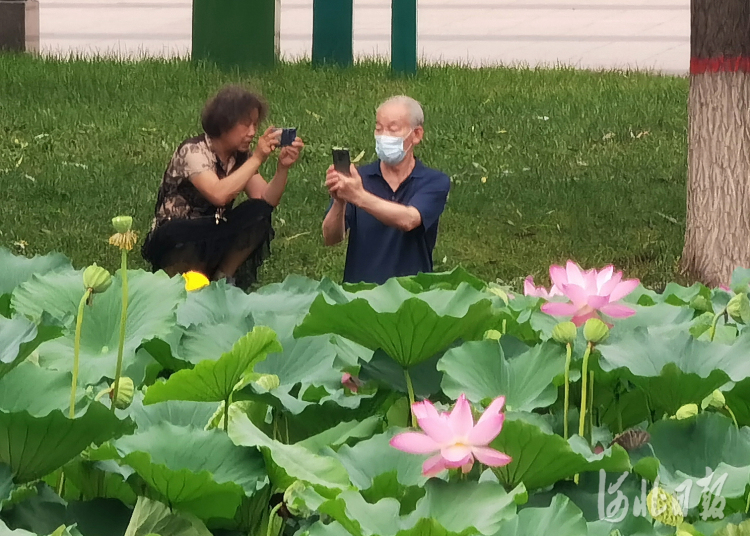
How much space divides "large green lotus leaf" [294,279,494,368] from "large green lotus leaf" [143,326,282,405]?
9 cm

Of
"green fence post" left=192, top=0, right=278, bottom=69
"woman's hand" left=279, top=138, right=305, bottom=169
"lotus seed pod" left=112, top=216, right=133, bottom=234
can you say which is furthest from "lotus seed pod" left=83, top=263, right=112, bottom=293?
"green fence post" left=192, top=0, right=278, bottom=69

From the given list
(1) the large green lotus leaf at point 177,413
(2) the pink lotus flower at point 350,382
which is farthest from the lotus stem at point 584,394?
(1) the large green lotus leaf at point 177,413

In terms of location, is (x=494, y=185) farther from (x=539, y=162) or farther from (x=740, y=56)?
(x=740, y=56)

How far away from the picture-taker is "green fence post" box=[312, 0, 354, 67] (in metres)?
10.3

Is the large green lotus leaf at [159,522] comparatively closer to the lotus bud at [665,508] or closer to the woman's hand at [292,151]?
the lotus bud at [665,508]

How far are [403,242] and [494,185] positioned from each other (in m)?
3.22

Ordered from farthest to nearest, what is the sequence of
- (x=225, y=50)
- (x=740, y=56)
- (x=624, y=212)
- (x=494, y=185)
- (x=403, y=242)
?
(x=225, y=50) → (x=494, y=185) → (x=624, y=212) → (x=740, y=56) → (x=403, y=242)

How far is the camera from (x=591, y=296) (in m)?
1.73

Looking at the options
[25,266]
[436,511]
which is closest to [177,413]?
[436,511]

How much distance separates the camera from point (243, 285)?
5.91 metres

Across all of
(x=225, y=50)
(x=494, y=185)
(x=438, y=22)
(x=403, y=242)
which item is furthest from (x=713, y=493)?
(x=438, y=22)

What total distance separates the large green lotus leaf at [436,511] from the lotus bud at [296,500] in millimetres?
42

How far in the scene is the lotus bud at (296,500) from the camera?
132 centimetres

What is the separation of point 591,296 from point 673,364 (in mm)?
184
